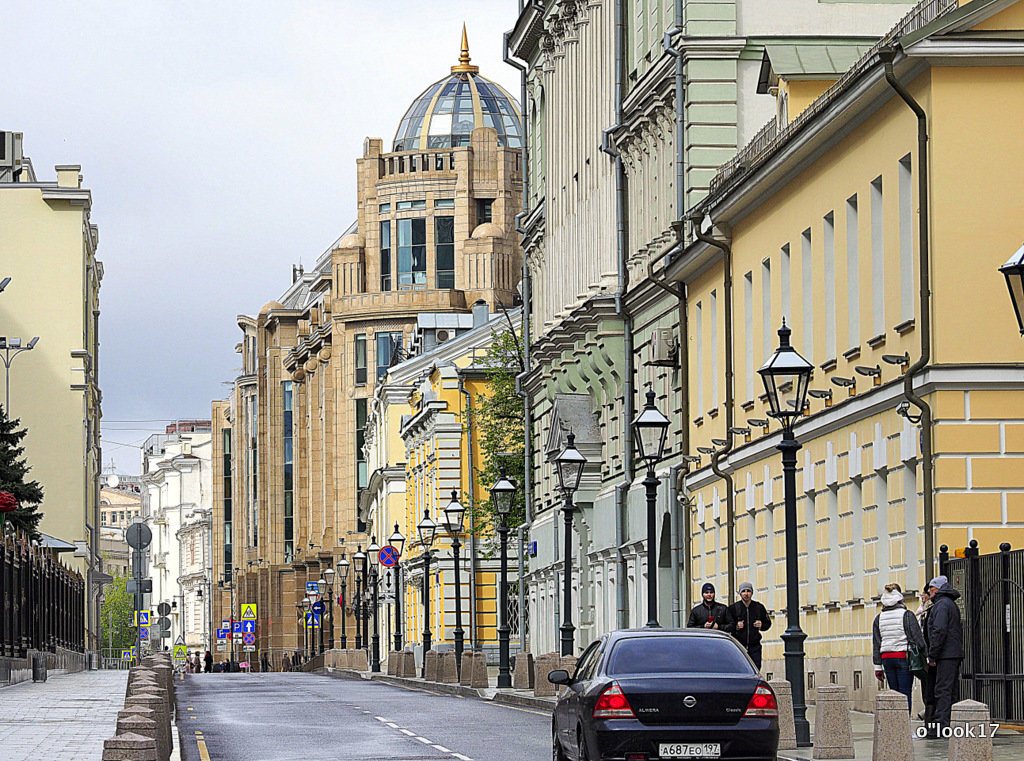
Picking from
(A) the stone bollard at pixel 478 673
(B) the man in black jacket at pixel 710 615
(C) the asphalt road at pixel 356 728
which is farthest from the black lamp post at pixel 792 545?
(A) the stone bollard at pixel 478 673

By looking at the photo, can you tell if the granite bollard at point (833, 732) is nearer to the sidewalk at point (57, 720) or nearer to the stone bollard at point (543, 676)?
the sidewalk at point (57, 720)

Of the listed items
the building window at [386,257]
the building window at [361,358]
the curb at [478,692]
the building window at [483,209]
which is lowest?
the curb at [478,692]

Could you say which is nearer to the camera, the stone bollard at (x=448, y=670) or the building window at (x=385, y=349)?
the stone bollard at (x=448, y=670)

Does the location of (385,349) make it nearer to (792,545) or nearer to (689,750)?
(792,545)

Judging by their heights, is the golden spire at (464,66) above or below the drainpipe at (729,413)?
above

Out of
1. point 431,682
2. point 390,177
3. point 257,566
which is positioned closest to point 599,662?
point 431,682

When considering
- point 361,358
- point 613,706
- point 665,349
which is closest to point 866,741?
point 613,706

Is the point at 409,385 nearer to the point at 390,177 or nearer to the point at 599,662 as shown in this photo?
the point at 390,177

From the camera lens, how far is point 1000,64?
88.1ft

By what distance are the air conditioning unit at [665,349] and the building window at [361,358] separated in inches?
2760

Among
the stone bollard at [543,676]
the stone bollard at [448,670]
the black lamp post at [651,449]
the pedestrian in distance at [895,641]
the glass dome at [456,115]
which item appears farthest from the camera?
the glass dome at [456,115]

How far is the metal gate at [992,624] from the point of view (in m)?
23.6

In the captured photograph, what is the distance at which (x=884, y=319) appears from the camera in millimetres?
29000

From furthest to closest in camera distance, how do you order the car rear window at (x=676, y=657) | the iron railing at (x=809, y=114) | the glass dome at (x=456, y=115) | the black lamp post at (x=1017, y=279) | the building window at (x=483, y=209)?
the glass dome at (x=456, y=115) < the building window at (x=483, y=209) < the iron railing at (x=809, y=114) < the car rear window at (x=676, y=657) < the black lamp post at (x=1017, y=279)
